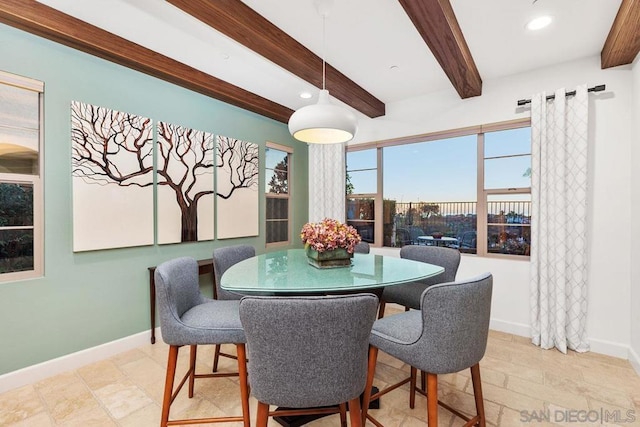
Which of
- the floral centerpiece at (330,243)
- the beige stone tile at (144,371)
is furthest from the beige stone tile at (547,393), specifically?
the beige stone tile at (144,371)

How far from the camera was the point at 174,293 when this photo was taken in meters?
1.70

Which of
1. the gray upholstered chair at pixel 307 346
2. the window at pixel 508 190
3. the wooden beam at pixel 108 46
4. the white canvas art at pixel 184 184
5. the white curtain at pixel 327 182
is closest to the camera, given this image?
the gray upholstered chair at pixel 307 346

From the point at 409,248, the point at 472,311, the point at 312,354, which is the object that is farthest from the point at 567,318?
the point at 312,354

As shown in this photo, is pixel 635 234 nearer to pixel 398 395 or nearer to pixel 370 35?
pixel 398 395

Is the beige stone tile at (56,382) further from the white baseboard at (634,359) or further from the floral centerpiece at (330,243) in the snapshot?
the white baseboard at (634,359)

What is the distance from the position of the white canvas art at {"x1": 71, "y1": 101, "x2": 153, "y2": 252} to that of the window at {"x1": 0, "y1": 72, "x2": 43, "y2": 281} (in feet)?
0.72

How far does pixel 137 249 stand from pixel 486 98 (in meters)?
3.94

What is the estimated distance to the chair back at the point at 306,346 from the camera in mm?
1087

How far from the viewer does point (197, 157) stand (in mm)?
3281

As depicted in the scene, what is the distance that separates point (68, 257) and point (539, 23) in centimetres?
414

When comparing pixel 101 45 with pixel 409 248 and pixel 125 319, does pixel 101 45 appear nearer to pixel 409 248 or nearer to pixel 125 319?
pixel 125 319

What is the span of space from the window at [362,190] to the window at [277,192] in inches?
36.9

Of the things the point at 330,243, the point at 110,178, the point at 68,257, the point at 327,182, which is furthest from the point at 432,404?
the point at 327,182

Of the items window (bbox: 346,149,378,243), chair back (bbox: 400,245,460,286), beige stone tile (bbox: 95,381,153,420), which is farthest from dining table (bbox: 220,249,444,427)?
window (bbox: 346,149,378,243)
